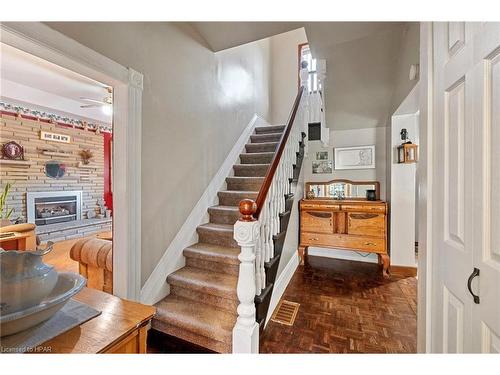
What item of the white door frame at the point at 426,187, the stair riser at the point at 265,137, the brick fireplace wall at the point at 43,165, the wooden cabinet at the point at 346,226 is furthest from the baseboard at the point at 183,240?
the brick fireplace wall at the point at 43,165

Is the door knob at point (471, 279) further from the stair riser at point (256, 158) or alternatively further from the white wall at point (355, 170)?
the white wall at point (355, 170)

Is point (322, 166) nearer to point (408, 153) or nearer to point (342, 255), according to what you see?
point (408, 153)

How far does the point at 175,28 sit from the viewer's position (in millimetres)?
2021

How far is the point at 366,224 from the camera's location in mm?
2986

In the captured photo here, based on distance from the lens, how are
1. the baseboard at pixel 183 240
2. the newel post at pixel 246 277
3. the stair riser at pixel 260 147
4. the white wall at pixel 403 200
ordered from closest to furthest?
the newel post at pixel 246 277 < the baseboard at pixel 183 240 < the white wall at pixel 403 200 < the stair riser at pixel 260 147

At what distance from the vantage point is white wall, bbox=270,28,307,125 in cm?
443

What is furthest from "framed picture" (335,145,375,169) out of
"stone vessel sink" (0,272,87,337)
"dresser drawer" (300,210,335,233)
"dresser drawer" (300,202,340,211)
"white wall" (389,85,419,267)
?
"stone vessel sink" (0,272,87,337)

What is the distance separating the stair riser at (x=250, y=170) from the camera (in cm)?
292

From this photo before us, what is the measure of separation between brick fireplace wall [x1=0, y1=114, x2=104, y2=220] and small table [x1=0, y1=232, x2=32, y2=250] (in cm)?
181

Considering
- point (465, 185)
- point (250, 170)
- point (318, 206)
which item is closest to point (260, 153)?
point (250, 170)

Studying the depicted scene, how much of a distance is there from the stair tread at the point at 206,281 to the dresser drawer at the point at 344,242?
168cm

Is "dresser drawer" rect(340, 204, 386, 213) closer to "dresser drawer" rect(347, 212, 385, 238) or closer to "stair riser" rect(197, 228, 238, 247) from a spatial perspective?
"dresser drawer" rect(347, 212, 385, 238)
